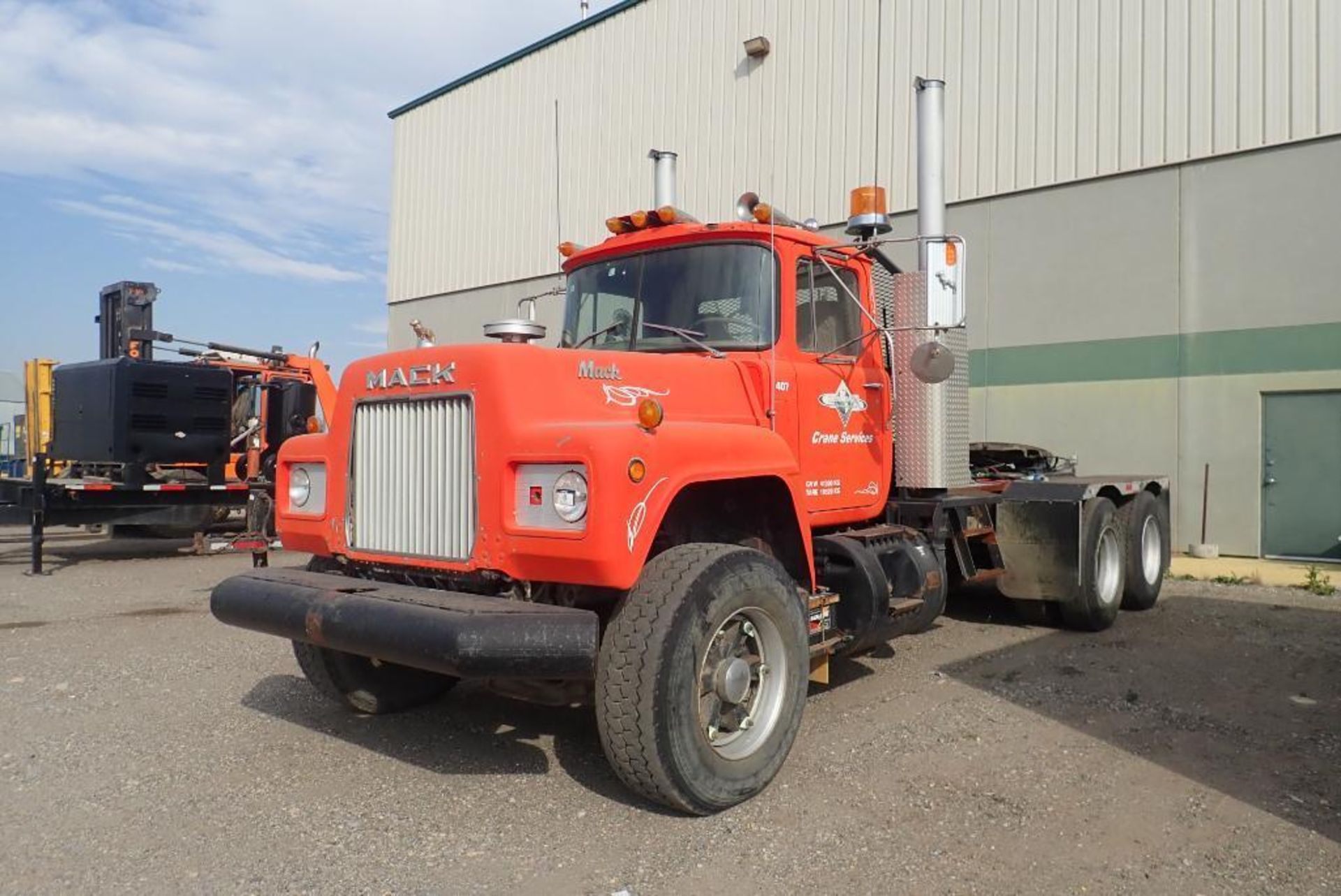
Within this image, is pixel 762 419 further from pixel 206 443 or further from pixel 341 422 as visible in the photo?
pixel 206 443

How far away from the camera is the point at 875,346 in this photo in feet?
19.0

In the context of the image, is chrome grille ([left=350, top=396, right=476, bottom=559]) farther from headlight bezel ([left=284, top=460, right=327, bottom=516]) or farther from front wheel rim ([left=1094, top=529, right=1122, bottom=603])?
front wheel rim ([left=1094, top=529, right=1122, bottom=603])

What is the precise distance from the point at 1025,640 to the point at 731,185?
32.7 feet

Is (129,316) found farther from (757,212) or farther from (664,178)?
(757,212)

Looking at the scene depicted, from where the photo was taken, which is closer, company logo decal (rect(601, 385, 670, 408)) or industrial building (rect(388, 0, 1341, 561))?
company logo decal (rect(601, 385, 670, 408))

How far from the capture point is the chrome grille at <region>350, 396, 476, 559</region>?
13.1 ft

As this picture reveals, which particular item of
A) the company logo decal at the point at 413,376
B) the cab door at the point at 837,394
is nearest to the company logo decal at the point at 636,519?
the company logo decal at the point at 413,376

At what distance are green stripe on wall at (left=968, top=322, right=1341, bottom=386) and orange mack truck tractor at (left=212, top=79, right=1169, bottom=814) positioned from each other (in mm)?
5900

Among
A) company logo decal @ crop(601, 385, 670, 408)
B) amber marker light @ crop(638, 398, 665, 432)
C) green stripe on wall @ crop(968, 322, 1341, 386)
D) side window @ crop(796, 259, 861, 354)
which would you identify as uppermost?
green stripe on wall @ crop(968, 322, 1341, 386)

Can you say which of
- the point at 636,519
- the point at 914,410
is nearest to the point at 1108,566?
the point at 914,410

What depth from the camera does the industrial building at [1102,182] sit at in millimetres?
10758

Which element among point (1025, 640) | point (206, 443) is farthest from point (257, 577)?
point (206, 443)

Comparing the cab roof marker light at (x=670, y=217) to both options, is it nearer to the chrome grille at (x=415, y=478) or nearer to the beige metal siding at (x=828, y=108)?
the chrome grille at (x=415, y=478)

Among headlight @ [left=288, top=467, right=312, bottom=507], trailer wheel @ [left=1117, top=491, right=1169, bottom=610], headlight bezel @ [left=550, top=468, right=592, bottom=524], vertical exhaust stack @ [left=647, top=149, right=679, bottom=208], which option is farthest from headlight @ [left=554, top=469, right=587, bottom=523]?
trailer wheel @ [left=1117, top=491, right=1169, bottom=610]
